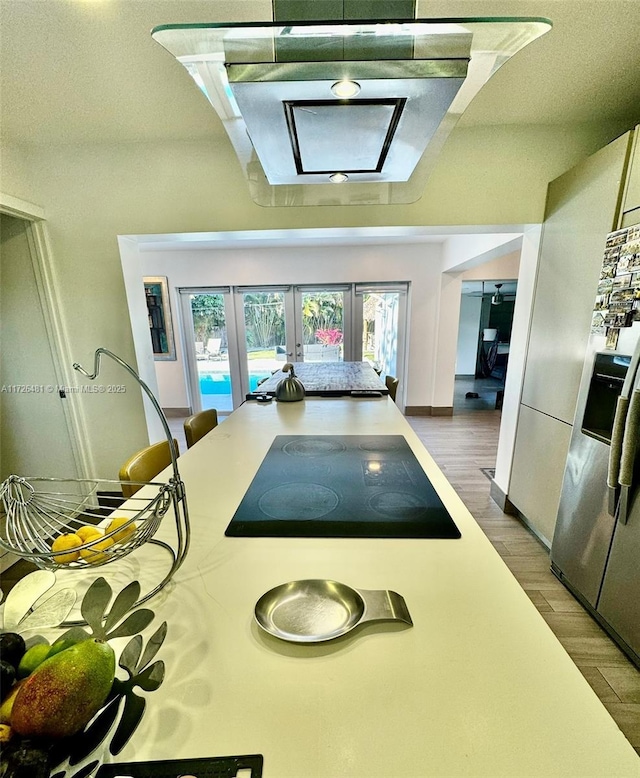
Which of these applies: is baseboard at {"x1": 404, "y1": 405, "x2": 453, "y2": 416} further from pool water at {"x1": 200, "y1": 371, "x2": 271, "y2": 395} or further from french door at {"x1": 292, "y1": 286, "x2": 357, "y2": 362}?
pool water at {"x1": 200, "y1": 371, "x2": 271, "y2": 395}

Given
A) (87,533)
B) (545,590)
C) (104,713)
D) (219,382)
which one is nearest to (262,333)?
(219,382)

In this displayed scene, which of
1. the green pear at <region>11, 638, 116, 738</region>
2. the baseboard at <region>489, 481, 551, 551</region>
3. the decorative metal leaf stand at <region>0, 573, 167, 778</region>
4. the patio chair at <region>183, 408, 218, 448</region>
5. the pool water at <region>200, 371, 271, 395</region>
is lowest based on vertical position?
the baseboard at <region>489, 481, 551, 551</region>

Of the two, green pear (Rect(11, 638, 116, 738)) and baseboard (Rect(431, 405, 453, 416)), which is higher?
green pear (Rect(11, 638, 116, 738))

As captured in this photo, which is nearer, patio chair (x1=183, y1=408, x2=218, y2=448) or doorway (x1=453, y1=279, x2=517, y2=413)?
patio chair (x1=183, y1=408, x2=218, y2=448)

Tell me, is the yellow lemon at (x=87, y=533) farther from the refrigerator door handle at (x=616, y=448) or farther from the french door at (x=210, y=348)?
the french door at (x=210, y=348)

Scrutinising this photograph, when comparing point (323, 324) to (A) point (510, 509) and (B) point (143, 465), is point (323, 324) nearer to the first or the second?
(A) point (510, 509)

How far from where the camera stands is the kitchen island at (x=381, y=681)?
1.43ft

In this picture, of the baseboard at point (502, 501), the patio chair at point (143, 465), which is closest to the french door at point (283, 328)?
the baseboard at point (502, 501)

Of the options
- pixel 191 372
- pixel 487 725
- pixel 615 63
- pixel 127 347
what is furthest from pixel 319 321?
pixel 487 725

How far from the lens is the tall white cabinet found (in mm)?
1662

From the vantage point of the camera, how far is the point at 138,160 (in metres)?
2.21

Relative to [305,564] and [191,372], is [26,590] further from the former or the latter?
[191,372]

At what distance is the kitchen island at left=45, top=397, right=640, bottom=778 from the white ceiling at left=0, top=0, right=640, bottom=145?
1.94 metres

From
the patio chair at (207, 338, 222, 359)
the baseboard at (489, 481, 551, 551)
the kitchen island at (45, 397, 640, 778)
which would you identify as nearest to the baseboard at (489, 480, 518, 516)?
the baseboard at (489, 481, 551, 551)
